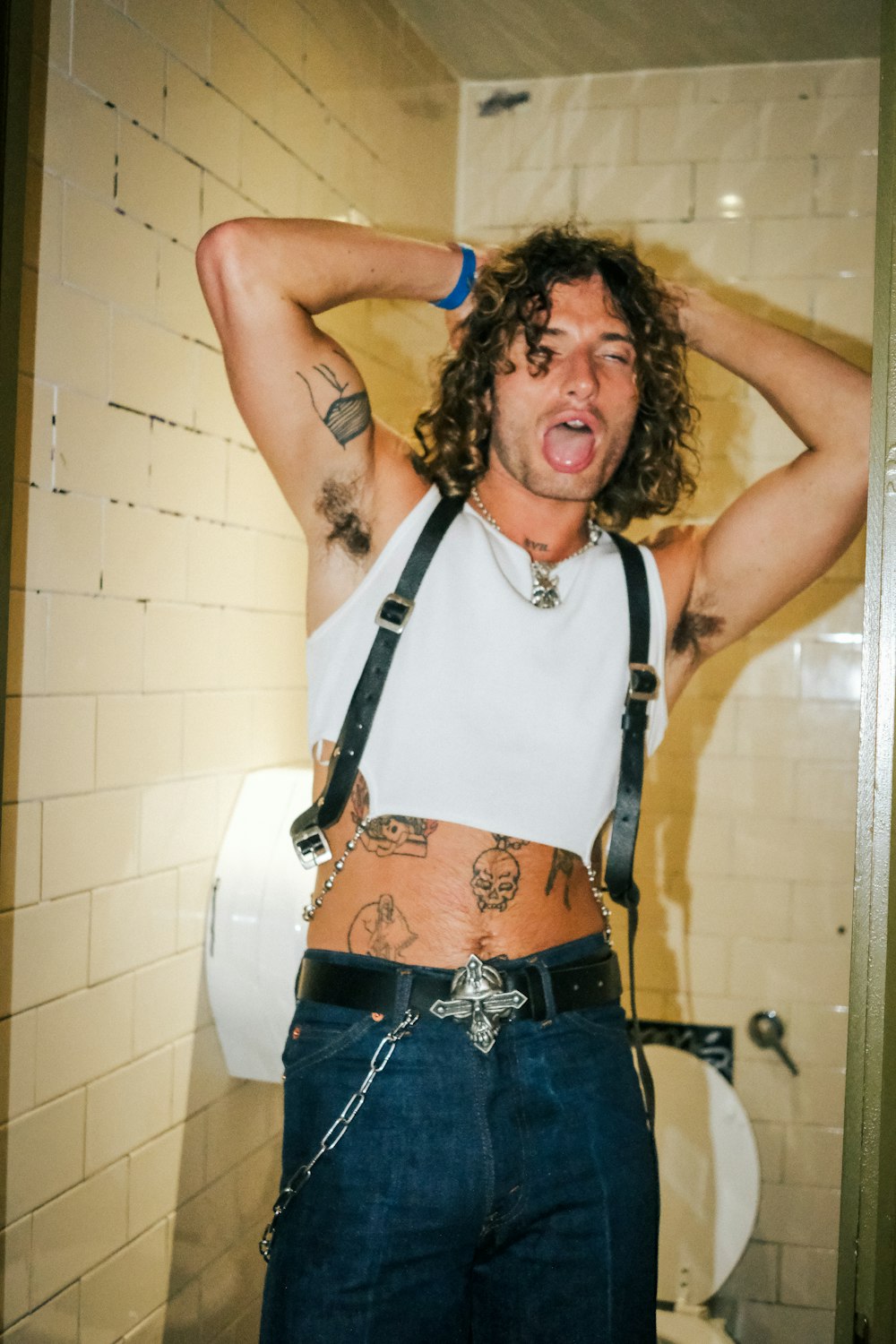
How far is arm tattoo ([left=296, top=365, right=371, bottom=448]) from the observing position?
1.53 meters

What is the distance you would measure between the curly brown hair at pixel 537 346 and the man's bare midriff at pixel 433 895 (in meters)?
0.54

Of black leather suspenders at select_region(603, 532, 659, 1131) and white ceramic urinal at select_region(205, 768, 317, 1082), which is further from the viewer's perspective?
white ceramic urinal at select_region(205, 768, 317, 1082)

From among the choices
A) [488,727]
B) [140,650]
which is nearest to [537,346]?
[488,727]

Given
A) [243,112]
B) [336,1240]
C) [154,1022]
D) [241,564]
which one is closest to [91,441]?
[241,564]

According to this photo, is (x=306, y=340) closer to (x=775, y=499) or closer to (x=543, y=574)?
(x=543, y=574)

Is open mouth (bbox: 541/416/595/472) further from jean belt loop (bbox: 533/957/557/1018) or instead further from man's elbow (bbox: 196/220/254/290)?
jean belt loop (bbox: 533/957/557/1018)

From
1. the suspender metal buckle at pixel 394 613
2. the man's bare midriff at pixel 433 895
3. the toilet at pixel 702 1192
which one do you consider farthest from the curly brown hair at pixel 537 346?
the toilet at pixel 702 1192

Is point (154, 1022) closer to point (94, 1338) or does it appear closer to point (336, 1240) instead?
point (94, 1338)

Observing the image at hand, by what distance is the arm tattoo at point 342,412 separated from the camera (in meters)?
1.53

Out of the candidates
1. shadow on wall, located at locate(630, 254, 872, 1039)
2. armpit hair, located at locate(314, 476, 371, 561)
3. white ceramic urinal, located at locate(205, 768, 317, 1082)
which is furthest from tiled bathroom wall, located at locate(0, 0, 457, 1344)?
shadow on wall, located at locate(630, 254, 872, 1039)

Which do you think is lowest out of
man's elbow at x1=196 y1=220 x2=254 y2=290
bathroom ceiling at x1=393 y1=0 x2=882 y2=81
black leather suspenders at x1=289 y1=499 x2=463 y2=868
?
black leather suspenders at x1=289 y1=499 x2=463 y2=868

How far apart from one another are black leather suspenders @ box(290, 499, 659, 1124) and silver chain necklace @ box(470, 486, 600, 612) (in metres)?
0.10

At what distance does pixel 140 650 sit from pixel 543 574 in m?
0.63

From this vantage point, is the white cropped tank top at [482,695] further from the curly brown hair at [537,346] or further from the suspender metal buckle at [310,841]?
the curly brown hair at [537,346]
